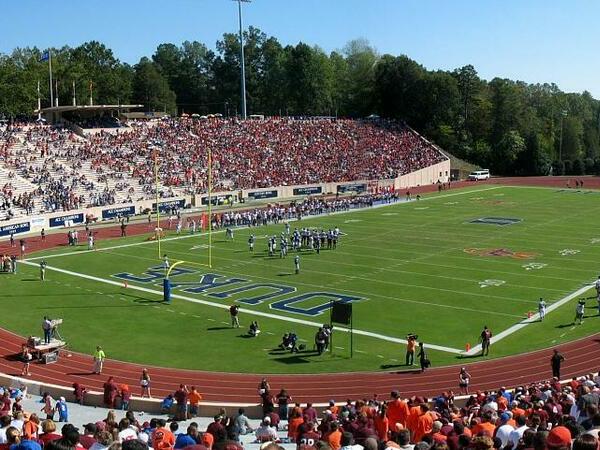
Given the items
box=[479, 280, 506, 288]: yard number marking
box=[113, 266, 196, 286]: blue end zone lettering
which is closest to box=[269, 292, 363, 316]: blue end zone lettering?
box=[479, 280, 506, 288]: yard number marking

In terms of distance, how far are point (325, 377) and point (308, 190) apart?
49.9m

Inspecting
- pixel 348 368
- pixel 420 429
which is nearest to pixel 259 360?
pixel 348 368

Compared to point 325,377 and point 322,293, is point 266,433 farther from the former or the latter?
point 322,293

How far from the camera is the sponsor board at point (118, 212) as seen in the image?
54.7 meters

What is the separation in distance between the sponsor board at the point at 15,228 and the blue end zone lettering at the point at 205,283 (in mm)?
18100

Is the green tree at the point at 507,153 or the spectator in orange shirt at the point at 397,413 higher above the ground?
the green tree at the point at 507,153

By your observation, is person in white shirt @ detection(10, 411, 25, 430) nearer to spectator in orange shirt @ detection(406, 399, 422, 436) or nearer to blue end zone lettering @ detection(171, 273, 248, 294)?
spectator in orange shirt @ detection(406, 399, 422, 436)

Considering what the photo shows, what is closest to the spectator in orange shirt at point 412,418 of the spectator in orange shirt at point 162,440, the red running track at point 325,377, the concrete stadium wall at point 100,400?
the spectator in orange shirt at point 162,440

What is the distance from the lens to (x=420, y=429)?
40.4ft

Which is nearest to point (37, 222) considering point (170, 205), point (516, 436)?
point (170, 205)

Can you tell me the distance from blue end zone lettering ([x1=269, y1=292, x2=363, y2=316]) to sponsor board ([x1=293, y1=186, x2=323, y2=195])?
39.2m

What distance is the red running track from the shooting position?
67.9 feet

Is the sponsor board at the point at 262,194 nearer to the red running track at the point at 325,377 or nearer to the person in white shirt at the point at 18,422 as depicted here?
the red running track at the point at 325,377

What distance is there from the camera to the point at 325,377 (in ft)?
71.6
